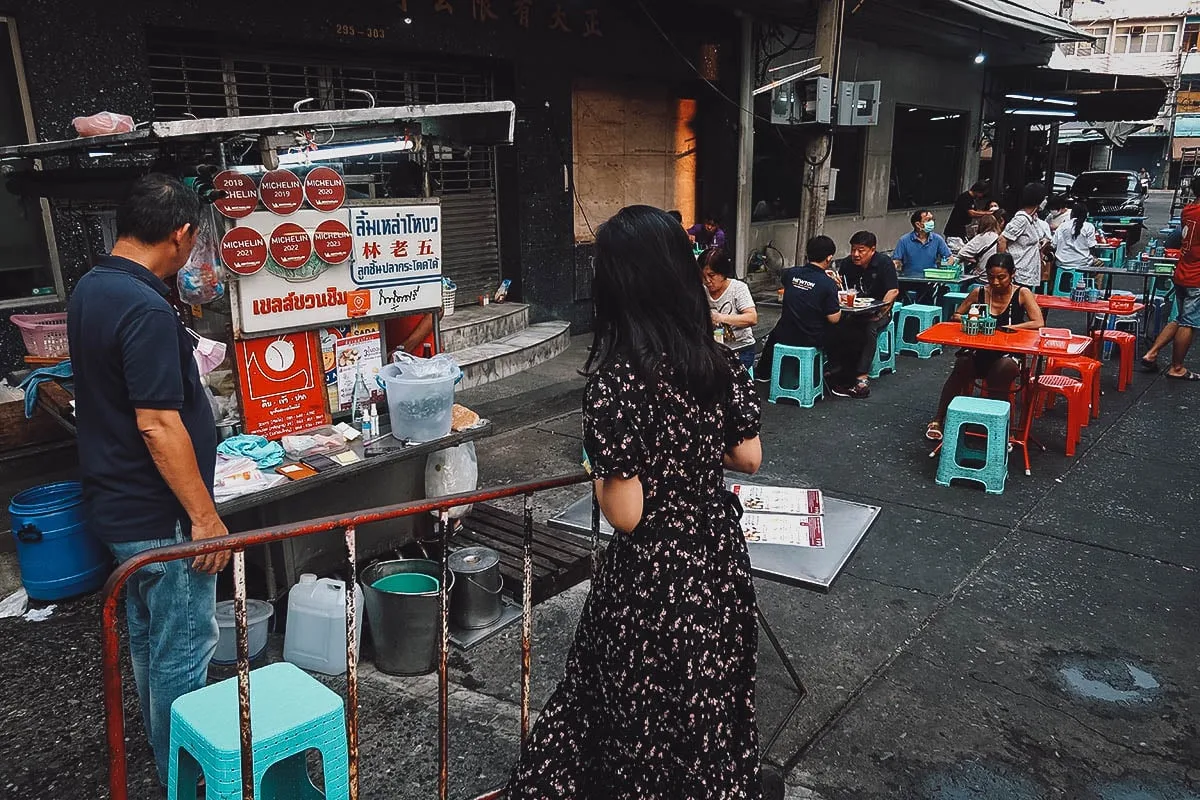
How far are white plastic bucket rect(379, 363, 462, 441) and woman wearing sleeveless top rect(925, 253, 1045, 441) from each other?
451 centimetres

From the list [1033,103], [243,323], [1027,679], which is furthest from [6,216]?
[1033,103]

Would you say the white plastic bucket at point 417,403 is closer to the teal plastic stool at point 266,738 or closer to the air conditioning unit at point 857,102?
the teal plastic stool at point 266,738

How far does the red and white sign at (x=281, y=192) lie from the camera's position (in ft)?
12.8

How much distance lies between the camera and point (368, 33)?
762 centimetres

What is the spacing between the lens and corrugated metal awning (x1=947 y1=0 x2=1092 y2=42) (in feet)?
45.3

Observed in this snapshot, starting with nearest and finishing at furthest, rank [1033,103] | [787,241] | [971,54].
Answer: [787,241] < [971,54] < [1033,103]

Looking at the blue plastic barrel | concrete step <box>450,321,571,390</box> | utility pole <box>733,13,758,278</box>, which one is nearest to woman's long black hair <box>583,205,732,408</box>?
the blue plastic barrel

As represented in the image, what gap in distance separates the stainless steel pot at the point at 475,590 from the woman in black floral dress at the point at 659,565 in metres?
1.55

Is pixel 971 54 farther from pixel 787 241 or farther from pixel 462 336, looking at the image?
pixel 462 336

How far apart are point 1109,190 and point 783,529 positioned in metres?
26.7

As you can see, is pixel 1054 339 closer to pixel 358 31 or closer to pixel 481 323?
pixel 481 323

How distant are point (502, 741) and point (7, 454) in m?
3.48

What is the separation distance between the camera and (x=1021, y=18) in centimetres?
1566

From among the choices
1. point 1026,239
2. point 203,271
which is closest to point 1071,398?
point 1026,239
